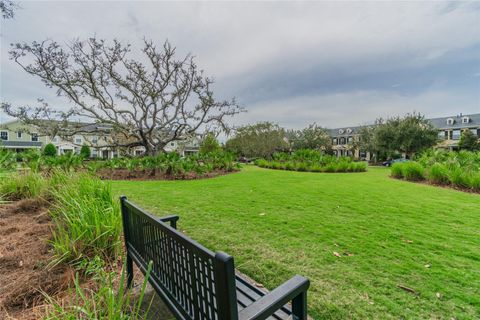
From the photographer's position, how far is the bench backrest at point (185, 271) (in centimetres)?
81

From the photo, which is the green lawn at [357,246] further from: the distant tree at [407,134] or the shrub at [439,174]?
the distant tree at [407,134]

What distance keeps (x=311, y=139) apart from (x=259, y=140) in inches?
484

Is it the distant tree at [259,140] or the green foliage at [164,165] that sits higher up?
the distant tree at [259,140]

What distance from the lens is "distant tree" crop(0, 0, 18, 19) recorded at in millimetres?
3863

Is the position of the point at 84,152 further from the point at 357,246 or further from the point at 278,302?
the point at 278,302

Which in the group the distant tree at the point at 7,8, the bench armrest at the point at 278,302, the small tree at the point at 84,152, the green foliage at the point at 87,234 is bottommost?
the green foliage at the point at 87,234

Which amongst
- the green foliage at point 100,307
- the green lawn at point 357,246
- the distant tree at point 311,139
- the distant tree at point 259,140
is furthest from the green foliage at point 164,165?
the distant tree at point 311,139

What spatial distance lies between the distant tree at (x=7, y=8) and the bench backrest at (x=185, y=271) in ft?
16.5

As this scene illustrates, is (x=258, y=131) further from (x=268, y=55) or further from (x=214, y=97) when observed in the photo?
(x=268, y=55)

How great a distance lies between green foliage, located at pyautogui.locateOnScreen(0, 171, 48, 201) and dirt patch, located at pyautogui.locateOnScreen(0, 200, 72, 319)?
93 cm

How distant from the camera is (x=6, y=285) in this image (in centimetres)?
192

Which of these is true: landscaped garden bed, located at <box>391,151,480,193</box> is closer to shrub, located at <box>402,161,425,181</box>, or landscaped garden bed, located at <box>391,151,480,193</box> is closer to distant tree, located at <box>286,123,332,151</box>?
shrub, located at <box>402,161,425,181</box>

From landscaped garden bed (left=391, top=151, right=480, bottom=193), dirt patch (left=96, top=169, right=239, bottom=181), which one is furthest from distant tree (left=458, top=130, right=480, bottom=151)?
dirt patch (left=96, top=169, right=239, bottom=181)

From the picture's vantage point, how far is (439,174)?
349 inches
